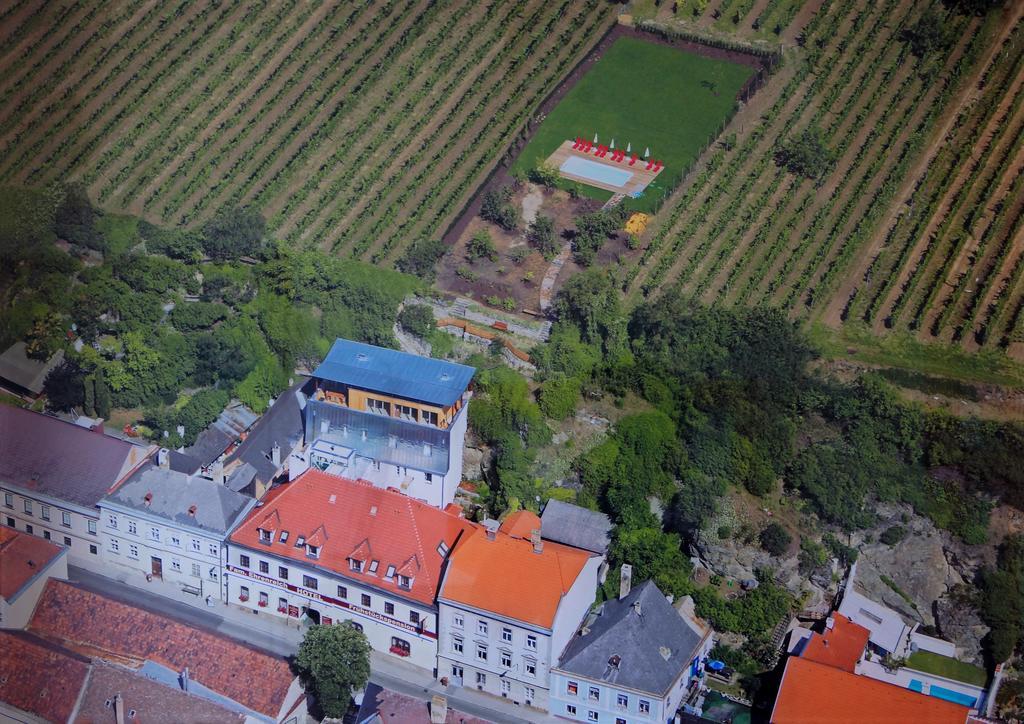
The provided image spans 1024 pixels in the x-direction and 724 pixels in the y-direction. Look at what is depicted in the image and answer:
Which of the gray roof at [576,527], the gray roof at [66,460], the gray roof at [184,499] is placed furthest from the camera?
the gray roof at [66,460]

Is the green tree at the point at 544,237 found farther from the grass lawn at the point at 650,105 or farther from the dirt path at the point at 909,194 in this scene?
the dirt path at the point at 909,194

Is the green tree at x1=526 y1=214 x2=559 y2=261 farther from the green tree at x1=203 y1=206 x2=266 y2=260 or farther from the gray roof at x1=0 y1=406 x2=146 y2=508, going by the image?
the gray roof at x1=0 y1=406 x2=146 y2=508

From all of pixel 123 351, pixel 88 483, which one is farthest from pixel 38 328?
pixel 88 483

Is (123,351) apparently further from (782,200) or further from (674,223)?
(782,200)

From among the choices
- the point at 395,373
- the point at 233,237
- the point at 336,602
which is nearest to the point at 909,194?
the point at 395,373

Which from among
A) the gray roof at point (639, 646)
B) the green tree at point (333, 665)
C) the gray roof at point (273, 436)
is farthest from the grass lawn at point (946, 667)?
the gray roof at point (273, 436)

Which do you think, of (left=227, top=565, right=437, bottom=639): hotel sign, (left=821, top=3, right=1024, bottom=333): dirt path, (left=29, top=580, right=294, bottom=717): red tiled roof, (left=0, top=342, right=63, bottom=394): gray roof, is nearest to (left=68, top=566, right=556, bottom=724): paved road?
(left=227, top=565, right=437, bottom=639): hotel sign
